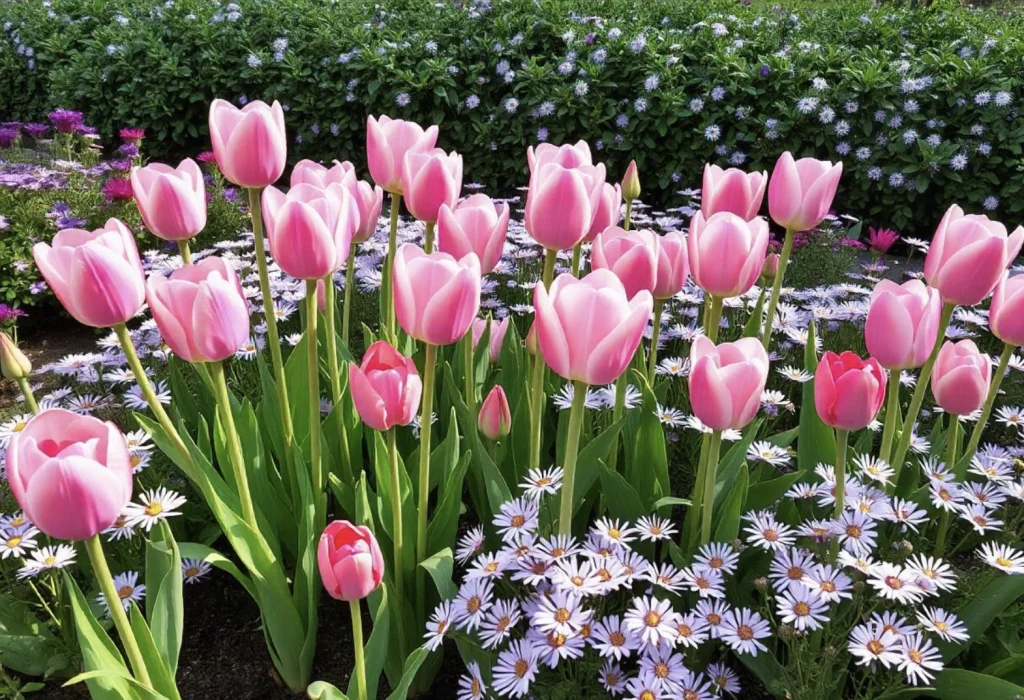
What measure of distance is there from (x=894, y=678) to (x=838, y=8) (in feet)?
24.3

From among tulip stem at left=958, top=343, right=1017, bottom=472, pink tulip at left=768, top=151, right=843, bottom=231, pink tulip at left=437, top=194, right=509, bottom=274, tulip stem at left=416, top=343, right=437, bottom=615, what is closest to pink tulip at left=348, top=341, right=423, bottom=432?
tulip stem at left=416, top=343, right=437, bottom=615

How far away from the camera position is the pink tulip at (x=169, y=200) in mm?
1275

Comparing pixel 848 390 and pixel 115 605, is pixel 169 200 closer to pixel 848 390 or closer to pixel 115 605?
pixel 115 605

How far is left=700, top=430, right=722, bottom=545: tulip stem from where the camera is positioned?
127 centimetres

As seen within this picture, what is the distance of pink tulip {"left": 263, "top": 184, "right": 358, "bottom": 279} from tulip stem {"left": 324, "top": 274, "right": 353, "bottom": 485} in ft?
0.80

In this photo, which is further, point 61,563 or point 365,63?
point 365,63

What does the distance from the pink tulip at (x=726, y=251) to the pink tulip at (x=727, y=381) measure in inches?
7.0

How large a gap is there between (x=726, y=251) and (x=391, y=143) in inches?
27.0

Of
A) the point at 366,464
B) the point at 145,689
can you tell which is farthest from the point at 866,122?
the point at 145,689

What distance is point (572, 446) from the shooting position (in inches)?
46.5

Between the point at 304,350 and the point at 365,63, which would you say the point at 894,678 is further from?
the point at 365,63

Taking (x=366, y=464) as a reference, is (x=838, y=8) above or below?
above

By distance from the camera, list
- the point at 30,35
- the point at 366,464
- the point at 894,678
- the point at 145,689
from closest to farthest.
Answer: the point at 145,689 < the point at 894,678 < the point at 366,464 < the point at 30,35

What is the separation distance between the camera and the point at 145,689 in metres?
1.07
